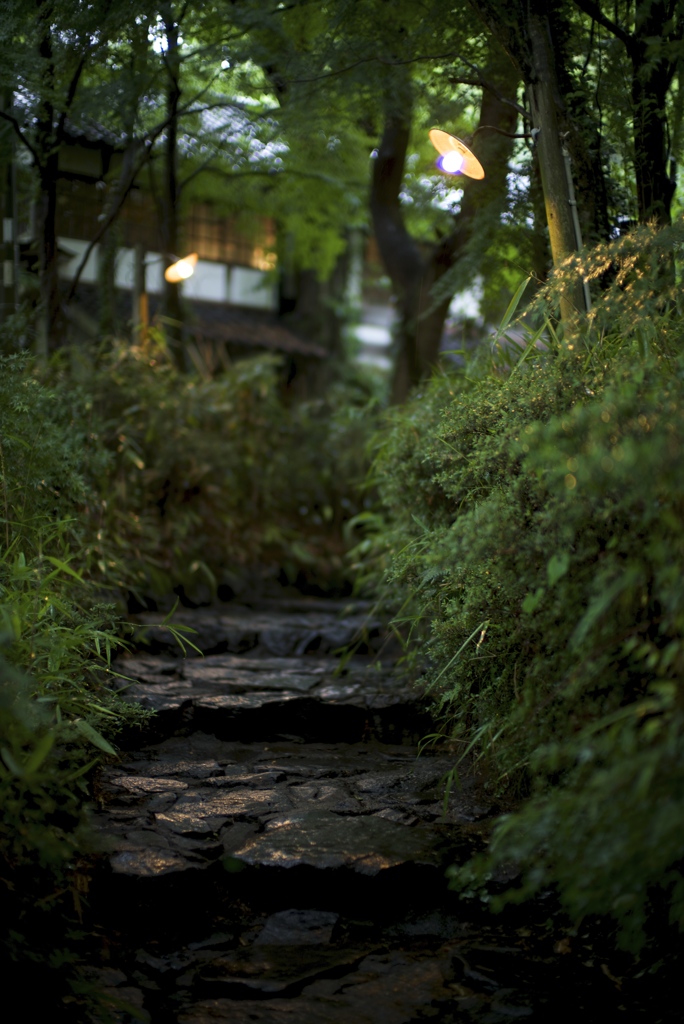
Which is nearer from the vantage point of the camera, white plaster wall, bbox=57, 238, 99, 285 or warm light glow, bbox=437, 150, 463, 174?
warm light glow, bbox=437, 150, 463, 174

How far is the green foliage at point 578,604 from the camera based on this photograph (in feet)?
6.48

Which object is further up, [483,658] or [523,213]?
[523,213]

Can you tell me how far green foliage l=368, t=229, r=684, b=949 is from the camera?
1.97 m

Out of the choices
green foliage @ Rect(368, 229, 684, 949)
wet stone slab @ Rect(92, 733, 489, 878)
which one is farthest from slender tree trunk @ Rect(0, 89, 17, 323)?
wet stone slab @ Rect(92, 733, 489, 878)

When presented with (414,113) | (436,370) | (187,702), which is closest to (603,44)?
(436,370)

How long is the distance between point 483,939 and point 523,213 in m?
4.27

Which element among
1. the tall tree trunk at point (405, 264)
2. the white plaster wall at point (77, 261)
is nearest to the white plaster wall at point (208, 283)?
the white plaster wall at point (77, 261)

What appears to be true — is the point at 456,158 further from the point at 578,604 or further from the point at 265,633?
the point at 265,633

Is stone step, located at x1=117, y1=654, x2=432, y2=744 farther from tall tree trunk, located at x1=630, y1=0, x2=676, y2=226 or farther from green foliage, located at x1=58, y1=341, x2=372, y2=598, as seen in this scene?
tall tree trunk, located at x1=630, y1=0, x2=676, y2=226

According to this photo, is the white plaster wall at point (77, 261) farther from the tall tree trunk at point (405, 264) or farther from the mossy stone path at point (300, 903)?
the mossy stone path at point (300, 903)

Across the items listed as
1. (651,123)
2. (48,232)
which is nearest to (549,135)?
(651,123)

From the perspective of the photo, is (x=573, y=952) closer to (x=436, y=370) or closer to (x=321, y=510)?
(x=436, y=370)

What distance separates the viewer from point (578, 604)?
254 centimetres

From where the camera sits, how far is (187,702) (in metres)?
4.71
